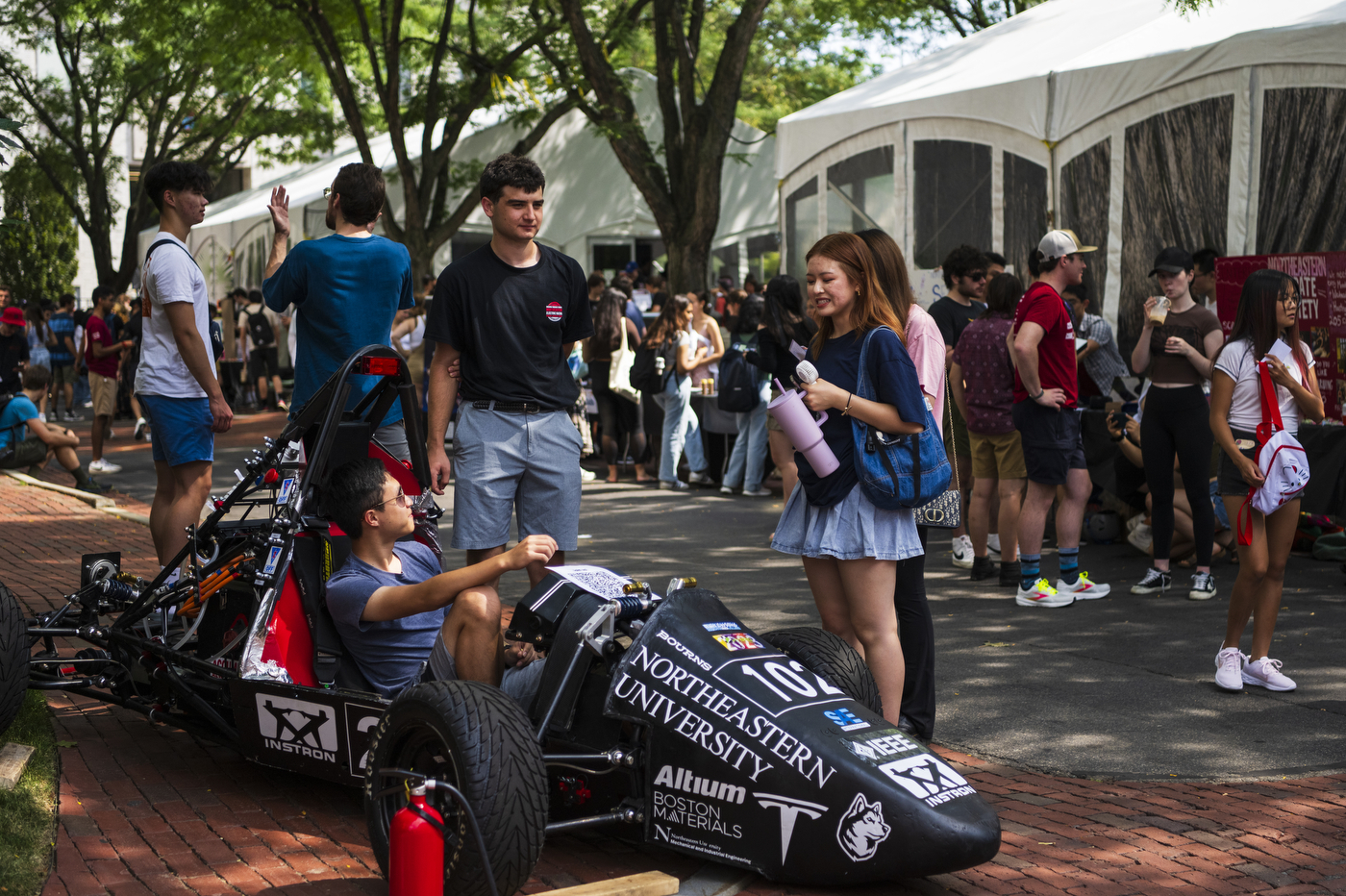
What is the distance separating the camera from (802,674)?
12.3 ft

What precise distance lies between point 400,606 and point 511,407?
108cm

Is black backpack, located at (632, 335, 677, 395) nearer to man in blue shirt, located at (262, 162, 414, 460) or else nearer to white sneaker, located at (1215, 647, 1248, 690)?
man in blue shirt, located at (262, 162, 414, 460)

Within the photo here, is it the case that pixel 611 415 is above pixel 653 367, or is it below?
below

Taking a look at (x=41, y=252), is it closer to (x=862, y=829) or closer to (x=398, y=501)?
→ (x=398, y=501)

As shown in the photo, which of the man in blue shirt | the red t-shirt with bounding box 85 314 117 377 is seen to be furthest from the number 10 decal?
the red t-shirt with bounding box 85 314 117 377

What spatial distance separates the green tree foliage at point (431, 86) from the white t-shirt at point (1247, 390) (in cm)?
1431

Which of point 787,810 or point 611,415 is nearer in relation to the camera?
point 787,810

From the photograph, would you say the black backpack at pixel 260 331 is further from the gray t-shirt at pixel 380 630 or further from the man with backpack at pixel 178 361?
the gray t-shirt at pixel 380 630

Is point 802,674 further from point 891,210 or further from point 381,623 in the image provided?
point 891,210

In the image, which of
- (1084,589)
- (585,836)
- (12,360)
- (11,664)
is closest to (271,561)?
(11,664)

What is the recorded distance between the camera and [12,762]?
177 inches

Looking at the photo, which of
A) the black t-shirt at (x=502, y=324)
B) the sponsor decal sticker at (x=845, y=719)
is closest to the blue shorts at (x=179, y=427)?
the black t-shirt at (x=502, y=324)

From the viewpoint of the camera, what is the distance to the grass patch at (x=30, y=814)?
12.0ft

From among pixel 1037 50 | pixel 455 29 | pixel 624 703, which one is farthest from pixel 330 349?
pixel 455 29
